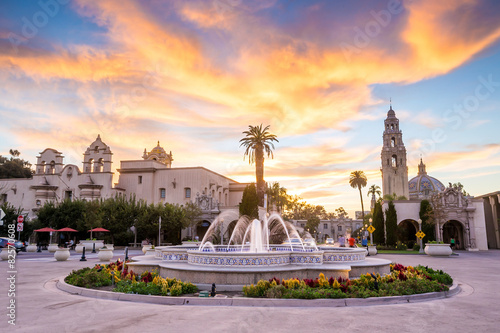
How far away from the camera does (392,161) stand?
100 m

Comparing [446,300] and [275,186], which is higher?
[275,186]

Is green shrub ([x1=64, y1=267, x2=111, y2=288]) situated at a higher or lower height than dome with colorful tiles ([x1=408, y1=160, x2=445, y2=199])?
lower

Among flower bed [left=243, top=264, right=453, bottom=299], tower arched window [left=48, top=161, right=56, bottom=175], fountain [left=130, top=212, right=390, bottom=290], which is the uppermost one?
tower arched window [left=48, top=161, right=56, bottom=175]

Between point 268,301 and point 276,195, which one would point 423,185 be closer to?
point 276,195

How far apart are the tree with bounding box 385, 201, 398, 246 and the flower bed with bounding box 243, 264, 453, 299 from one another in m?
35.7

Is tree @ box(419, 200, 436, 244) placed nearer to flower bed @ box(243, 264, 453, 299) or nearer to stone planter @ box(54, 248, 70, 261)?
flower bed @ box(243, 264, 453, 299)

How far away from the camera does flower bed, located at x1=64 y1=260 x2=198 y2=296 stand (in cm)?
1066

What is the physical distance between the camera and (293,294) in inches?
392

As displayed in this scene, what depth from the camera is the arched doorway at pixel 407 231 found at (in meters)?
49.4

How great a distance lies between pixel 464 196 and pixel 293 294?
44.3m

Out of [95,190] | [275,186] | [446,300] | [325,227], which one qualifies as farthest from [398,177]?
[446,300]

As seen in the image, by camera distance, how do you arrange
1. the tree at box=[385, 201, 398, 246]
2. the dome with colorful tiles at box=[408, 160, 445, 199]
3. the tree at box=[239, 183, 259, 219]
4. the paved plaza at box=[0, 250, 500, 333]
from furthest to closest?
1. the dome with colorful tiles at box=[408, 160, 445, 199]
2. the tree at box=[385, 201, 398, 246]
3. the tree at box=[239, 183, 259, 219]
4. the paved plaza at box=[0, 250, 500, 333]

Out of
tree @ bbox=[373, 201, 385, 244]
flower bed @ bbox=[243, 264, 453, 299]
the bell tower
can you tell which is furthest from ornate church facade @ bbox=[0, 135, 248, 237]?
the bell tower

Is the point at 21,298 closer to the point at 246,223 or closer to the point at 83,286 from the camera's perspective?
the point at 83,286
